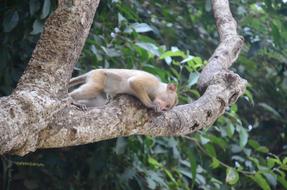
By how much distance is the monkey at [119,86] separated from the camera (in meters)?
3.49

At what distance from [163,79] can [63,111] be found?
7.07 ft

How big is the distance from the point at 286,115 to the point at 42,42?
4551mm

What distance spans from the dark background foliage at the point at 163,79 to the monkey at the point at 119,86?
394 mm

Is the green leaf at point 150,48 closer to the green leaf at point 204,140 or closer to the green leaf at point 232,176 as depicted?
the green leaf at point 204,140

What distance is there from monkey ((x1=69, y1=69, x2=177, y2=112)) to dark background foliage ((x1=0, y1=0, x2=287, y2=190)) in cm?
39

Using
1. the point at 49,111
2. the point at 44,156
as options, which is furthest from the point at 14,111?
the point at 44,156

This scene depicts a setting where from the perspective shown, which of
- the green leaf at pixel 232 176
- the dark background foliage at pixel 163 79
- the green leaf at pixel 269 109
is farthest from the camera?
the green leaf at pixel 269 109

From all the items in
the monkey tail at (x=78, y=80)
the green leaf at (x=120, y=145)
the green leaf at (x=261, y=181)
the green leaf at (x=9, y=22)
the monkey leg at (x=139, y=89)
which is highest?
the green leaf at (x=9, y=22)

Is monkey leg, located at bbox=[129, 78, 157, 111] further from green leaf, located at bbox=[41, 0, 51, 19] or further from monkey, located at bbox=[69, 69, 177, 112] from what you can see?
green leaf, located at bbox=[41, 0, 51, 19]

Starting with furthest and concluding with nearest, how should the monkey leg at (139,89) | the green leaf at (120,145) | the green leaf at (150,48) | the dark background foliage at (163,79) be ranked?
the green leaf at (150,48), the green leaf at (120,145), the dark background foliage at (163,79), the monkey leg at (139,89)

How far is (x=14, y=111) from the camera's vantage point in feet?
7.21

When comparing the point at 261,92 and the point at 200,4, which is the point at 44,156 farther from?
the point at 261,92

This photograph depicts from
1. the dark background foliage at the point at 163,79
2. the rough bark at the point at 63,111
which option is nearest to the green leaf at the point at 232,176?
the dark background foliage at the point at 163,79

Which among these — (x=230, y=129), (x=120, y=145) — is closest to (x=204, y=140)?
(x=230, y=129)
